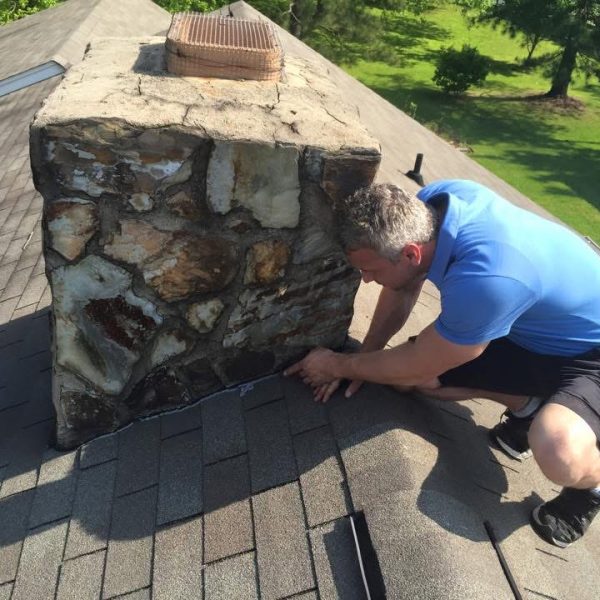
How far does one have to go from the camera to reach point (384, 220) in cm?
222

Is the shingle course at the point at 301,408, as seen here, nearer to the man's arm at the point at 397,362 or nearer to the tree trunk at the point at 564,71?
the man's arm at the point at 397,362

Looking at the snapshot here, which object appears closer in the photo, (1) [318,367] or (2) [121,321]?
(2) [121,321]

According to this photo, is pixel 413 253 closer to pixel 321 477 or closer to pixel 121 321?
pixel 321 477

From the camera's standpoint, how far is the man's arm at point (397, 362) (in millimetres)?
2264

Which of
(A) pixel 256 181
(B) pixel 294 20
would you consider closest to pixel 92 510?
(A) pixel 256 181

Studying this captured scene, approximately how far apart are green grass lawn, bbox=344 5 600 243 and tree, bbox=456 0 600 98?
8.40 feet

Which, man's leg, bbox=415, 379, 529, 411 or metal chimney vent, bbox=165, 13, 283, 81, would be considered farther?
man's leg, bbox=415, 379, 529, 411

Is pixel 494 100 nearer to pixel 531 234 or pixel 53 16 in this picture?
pixel 53 16

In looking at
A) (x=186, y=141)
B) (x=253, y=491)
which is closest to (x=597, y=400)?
(x=253, y=491)

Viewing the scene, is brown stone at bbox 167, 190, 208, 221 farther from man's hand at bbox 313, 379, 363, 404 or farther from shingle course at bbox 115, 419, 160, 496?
shingle course at bbox 115, 419, 160, 496

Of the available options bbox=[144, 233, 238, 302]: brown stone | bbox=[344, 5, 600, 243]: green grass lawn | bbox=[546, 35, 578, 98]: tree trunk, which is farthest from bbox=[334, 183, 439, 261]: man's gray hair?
bbox=[546, 35, 578, 98]: tree trunk

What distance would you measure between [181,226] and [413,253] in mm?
885

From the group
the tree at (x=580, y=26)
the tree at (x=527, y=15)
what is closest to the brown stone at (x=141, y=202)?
the tree at (x=580, y=26)

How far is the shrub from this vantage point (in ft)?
83.4
